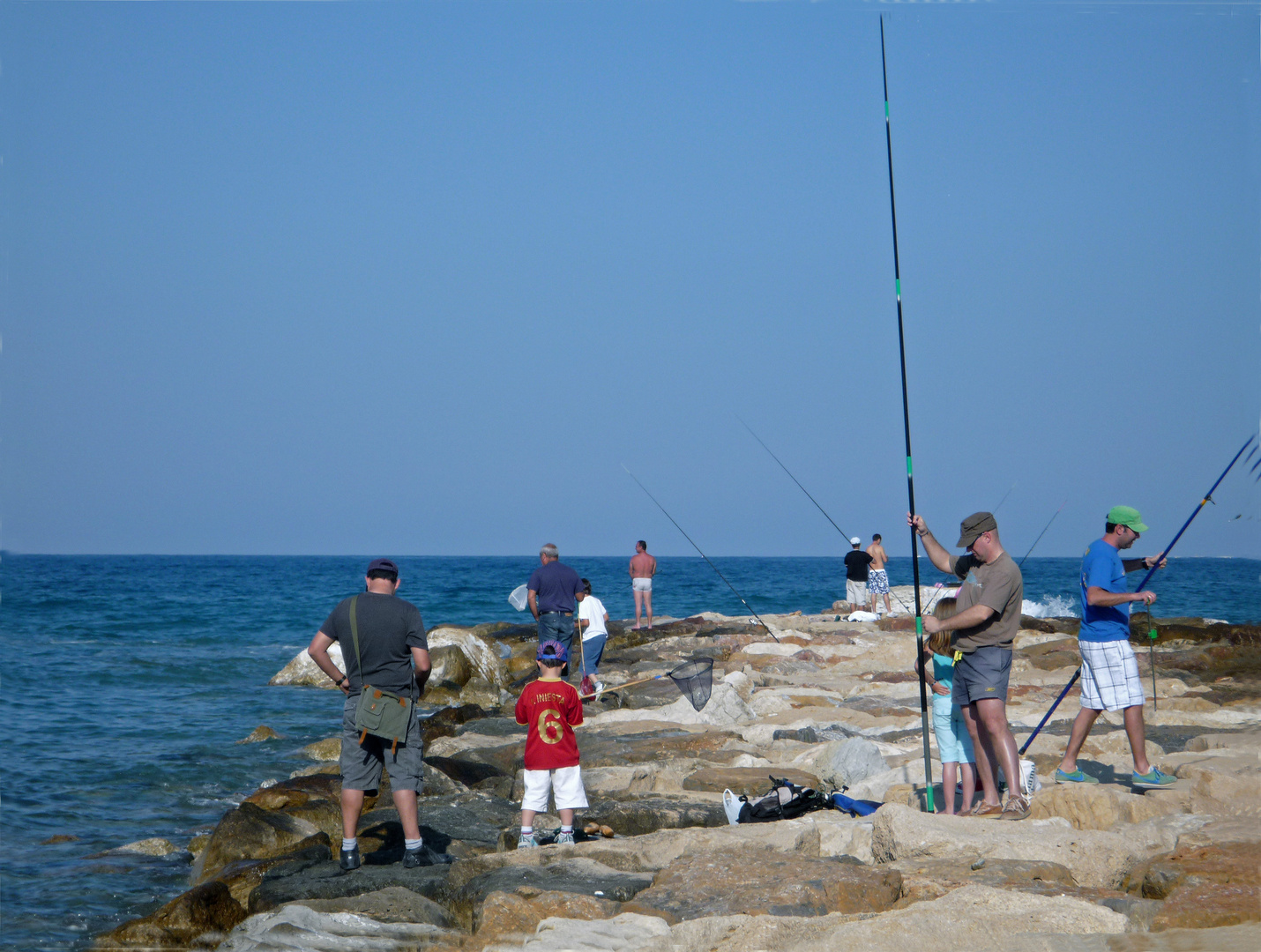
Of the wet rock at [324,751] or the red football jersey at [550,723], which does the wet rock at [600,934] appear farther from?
the wet rock at [324,751]

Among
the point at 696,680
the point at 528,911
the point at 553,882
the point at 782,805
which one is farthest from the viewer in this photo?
the point at 696,680

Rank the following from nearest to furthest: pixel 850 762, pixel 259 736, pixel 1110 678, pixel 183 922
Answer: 1. pixel 183 922
2. pixel 1110 678
3. pixel 850 762
4. pixel 259 736

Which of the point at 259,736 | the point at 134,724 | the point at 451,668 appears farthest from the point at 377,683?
the point at 451,668

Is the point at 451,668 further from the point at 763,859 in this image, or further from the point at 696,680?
the point at 763,859

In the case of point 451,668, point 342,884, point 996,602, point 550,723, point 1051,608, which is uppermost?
point 996,602

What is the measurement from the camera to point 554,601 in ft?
38.2

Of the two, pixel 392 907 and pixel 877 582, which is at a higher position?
pixel 877 582

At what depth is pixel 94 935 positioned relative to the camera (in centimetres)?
633

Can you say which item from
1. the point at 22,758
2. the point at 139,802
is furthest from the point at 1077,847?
the point at 22,758

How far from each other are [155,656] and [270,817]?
1624 centimetres

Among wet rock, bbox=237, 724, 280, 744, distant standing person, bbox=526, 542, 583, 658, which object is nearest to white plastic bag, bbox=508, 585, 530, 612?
distant standing person, bbox=526, 542, 583, 658

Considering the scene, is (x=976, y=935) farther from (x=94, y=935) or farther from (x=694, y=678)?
(x=694, y=678)

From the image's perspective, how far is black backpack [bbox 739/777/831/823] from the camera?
20.9 ft

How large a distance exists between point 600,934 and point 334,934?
1.34 metres
